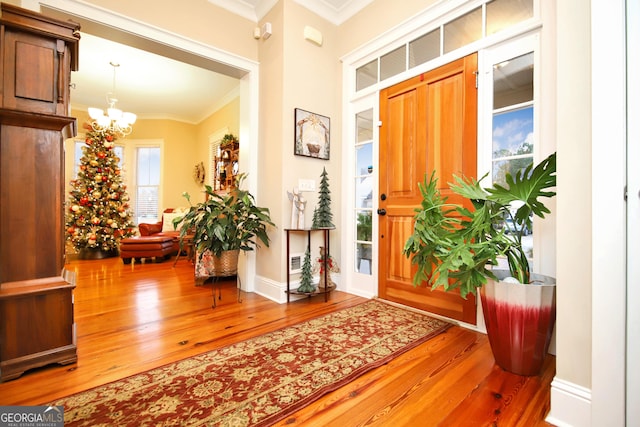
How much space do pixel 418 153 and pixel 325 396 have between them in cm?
207

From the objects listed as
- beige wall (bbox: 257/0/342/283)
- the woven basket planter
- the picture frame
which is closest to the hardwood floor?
the woven basket planter

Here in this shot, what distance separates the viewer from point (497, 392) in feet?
4.59

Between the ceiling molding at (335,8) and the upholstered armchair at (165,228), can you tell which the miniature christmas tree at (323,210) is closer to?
the ceiling molding at (335,8)

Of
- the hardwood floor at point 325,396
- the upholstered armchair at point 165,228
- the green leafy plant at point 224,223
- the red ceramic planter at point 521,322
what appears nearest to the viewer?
the hardwood floor at point 325,396

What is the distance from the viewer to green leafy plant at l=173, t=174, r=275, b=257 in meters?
2.68

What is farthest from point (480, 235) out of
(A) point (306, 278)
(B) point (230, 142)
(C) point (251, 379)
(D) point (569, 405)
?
(B) point (230, 142)

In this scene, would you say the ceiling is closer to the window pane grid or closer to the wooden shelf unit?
the window pane grid

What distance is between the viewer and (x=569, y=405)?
3.87 feet

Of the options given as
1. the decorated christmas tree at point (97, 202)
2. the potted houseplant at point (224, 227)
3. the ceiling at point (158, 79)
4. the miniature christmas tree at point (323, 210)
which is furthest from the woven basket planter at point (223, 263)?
the decorated christmas tree at point (97, 202)

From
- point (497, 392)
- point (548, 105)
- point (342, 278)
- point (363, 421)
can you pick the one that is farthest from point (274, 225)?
point (548, 105)

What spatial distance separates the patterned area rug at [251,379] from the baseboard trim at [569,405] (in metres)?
0.77

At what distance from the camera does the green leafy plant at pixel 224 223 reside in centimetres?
268

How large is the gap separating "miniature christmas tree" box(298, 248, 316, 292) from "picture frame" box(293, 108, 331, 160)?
1092 mm

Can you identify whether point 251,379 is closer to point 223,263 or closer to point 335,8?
point 223,263
